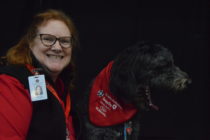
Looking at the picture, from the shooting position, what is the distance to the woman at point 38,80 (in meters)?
1.47

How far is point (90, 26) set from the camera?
166 inches

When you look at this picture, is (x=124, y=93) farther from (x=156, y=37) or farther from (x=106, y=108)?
(x=156, y=37)

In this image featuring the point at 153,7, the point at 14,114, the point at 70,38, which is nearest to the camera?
the point at 14,114

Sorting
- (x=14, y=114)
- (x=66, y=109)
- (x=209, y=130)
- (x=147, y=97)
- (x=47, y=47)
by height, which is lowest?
(x=209, y=130)

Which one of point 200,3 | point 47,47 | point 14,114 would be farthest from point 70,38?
point 200,3

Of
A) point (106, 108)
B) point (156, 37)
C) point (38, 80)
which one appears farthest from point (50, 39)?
point (156, 37)

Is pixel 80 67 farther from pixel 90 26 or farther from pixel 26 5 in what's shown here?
pixel 26 5

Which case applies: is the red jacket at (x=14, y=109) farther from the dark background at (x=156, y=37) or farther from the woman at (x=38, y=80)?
the dark background at (x=156, y=37)

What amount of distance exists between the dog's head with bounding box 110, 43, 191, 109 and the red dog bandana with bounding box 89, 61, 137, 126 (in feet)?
0.18

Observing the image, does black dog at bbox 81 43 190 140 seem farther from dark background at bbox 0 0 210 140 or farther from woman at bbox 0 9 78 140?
dark background at bbox 0 0 210 140

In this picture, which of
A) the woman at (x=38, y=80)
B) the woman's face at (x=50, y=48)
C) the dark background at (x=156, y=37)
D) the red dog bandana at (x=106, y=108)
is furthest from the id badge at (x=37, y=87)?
the dark background at (x=156, y=37)

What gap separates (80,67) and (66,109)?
7.66 feet

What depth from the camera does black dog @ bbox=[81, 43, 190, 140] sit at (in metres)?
2.82

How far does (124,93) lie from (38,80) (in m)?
1.30
